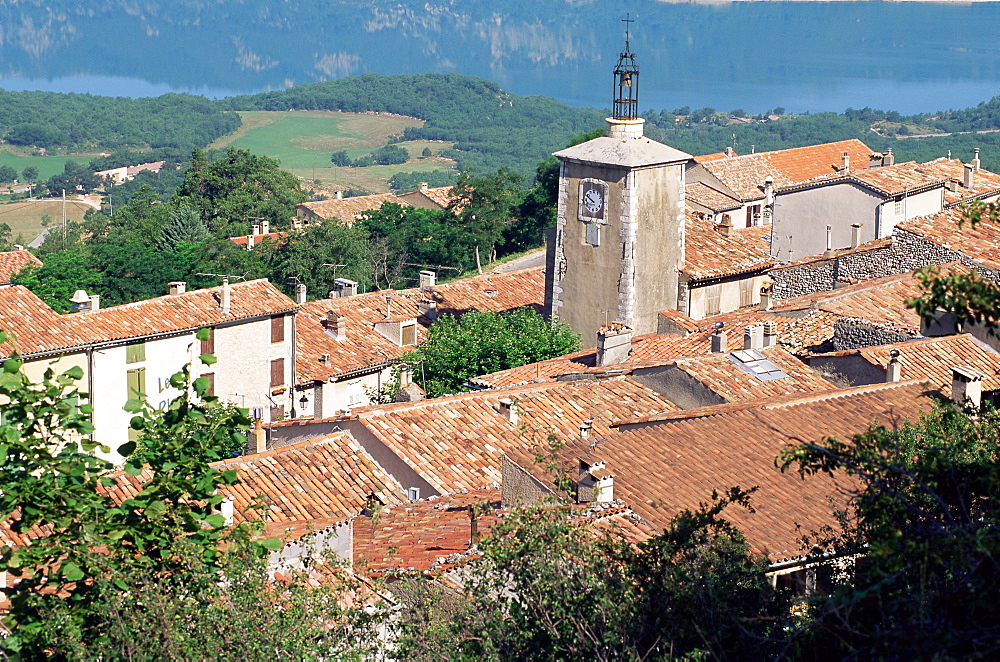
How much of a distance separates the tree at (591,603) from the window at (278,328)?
25206 millimetres

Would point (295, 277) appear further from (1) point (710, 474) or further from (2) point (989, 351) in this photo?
(1) point (710, 474)

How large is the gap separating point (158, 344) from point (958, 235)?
1756cm

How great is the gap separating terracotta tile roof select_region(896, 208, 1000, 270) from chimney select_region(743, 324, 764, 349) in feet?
24.0

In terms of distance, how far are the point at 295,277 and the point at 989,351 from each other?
31647 millimetres

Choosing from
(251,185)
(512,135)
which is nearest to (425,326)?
(251,185)

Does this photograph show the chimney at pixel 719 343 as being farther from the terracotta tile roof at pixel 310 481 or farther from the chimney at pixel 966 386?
the terracotta tile roof at pixel 310 481

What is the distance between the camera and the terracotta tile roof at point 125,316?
30.8 metres

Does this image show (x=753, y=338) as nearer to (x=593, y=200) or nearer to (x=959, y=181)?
(x=593, y=200)

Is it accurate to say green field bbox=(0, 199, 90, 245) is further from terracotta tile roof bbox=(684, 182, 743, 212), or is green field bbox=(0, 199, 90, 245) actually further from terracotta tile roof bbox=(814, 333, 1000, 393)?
terracotta tile roof bbox=(814, 333, 1000, 393)

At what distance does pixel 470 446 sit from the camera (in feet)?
63.9

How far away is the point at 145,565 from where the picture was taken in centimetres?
979

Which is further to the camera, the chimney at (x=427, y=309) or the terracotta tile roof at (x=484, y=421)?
the chimney at (x=427, y=309)

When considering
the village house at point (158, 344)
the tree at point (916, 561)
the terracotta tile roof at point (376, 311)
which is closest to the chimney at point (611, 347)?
the village house at point (158, 344)

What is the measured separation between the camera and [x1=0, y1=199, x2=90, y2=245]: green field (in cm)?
11575
